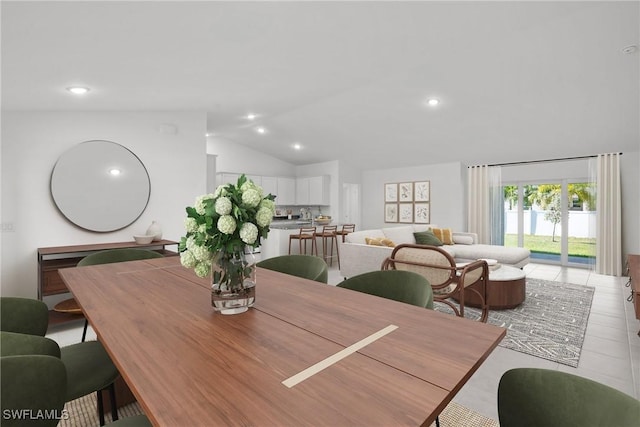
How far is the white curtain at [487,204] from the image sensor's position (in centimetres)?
704

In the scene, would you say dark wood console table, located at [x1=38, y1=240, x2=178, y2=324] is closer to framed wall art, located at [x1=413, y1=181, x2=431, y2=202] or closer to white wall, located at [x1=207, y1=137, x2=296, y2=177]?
white wall, located at [x1=207, y1=137, x2=296, y2=177]

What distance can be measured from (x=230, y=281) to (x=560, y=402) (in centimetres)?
110

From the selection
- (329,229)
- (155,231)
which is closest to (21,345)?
(155,231)

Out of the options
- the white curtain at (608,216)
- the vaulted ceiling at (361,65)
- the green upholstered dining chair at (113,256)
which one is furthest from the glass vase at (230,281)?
the white curtain at (608,216)

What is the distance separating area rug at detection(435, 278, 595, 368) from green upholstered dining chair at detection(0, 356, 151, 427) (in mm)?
3019

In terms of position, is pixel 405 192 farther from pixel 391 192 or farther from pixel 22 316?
pixel 22 316

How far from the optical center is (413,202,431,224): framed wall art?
7.66 metres

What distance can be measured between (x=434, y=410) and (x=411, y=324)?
498 mm

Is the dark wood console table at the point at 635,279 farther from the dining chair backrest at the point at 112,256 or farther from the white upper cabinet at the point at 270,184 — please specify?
the white upper cabinet at the point at 270,184

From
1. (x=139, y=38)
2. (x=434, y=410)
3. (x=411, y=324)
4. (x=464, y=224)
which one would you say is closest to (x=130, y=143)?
(x=139, y=38)

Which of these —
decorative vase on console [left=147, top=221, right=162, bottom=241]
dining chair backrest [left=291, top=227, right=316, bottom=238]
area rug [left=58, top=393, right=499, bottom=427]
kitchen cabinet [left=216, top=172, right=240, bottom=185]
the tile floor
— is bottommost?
area rug [left=58, top=393, right=499, bottom=427]

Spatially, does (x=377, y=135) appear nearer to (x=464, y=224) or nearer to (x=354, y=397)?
(x=464, y=224)

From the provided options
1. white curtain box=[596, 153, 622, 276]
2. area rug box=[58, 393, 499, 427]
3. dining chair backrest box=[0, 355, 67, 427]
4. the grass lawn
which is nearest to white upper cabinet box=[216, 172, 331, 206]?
the grass lawn

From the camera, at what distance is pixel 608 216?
5.73 m
